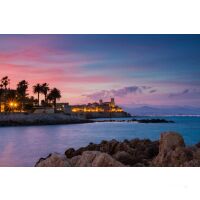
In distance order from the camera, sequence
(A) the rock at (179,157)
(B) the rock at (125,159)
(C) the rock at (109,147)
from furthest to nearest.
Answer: (C) the rock at (109,147)
(B) the rock at (125,159)
(A) the rock at (179,157)

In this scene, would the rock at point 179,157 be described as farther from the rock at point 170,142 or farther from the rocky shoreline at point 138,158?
the rock at point 170,142

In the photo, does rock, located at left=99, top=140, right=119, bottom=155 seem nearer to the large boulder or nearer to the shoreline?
the large boulder

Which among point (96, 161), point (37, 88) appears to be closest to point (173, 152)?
point (96, 161)

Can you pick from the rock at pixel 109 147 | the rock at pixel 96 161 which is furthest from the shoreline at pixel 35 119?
the rock at pixel 96 161

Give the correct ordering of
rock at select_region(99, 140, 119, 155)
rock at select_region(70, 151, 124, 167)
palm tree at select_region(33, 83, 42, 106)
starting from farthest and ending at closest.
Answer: palm tree at select_region(33, 83, 42, 106)
rock at select_region(99, 140, 119, 155)
rock at select_region(70, 151, 124, 167)

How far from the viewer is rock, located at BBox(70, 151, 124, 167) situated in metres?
5.41

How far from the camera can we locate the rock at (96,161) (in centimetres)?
541

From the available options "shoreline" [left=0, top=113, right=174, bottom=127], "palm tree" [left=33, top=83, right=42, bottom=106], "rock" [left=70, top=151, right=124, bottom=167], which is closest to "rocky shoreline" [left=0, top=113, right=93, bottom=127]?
"shoreline" [left=0, top=113, right=174, bottom=127]

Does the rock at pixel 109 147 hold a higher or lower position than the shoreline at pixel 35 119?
lower

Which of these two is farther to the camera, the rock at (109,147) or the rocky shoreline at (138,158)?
the rock at (109,147)

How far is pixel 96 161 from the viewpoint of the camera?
550 cm
